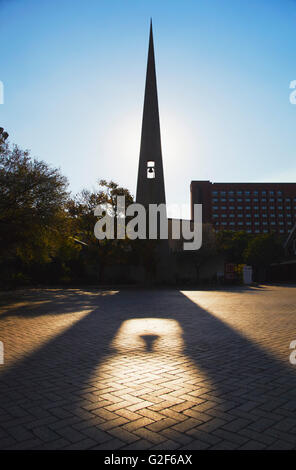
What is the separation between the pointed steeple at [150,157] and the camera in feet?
96.1

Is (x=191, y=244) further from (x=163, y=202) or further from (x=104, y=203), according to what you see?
(x=104, y=203)

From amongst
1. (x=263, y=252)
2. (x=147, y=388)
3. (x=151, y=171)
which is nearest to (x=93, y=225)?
(x=151, y=171)

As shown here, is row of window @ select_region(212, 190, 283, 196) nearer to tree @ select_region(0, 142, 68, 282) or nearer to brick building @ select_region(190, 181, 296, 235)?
brick building @ select_region(190, 181, 296, 235)

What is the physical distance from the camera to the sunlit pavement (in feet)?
9.27

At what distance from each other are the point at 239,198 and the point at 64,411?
122 meters

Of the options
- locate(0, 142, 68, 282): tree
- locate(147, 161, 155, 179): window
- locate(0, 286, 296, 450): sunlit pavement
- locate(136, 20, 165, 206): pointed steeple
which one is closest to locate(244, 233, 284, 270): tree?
locate(136, 20, 165, 206): pointed steeple

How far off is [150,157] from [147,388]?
2727 cm

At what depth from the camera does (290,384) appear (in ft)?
13.7

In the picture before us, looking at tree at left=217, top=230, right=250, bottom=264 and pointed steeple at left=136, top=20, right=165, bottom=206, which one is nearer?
pointed steeple at left=136, top=20, right=165, bottom=206

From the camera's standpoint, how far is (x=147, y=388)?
4.02 m

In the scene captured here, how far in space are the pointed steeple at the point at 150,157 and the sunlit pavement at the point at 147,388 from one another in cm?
2189

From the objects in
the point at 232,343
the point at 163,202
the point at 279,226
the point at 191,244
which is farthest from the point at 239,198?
the point at 232,343

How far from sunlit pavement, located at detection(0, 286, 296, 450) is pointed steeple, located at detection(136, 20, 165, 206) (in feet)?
71.8
